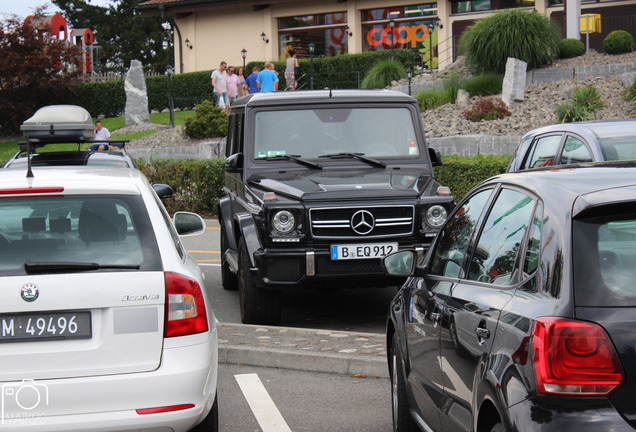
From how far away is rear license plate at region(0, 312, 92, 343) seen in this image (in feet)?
13.0

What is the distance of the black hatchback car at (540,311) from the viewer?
110 inches

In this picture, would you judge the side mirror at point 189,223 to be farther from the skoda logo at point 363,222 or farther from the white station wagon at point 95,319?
the skoda logo at point 363,222

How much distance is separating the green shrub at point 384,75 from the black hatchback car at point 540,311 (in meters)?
26.6

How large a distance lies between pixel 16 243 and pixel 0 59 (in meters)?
37.3

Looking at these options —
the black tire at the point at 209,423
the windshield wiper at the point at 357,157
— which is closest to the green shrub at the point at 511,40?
the windshield wiper at the point at 357,157

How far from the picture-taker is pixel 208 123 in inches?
1184

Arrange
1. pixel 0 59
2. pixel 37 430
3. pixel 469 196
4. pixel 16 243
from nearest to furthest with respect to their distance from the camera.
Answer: pixel 37 430 < pixel 16 243 < pixel 469 196 < pixel 0 59

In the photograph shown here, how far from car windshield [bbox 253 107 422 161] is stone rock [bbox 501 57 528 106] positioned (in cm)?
1701

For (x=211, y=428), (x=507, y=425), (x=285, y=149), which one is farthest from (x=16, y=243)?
(x=285, y=149)

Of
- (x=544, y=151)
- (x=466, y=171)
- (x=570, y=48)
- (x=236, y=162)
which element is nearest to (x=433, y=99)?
(x=570, y=48)

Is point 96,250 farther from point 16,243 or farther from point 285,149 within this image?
point 285,149

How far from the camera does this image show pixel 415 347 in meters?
4.61

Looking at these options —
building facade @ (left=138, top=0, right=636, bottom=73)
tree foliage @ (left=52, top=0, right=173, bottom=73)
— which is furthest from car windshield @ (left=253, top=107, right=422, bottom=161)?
tree foliage @ (left=52, top=0, right=173, bottom=73)

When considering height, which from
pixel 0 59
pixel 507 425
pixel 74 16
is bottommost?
pixel 507 425
